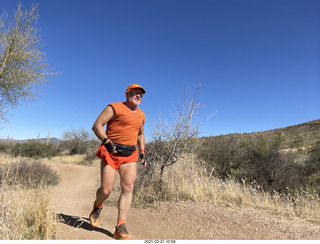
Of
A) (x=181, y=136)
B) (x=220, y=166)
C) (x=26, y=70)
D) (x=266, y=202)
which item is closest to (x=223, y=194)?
(x=266, y=202)

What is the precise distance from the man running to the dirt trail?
59 cm

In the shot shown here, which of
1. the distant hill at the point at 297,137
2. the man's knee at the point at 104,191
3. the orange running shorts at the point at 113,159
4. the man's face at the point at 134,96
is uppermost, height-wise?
the distant hill at the point at 297,137

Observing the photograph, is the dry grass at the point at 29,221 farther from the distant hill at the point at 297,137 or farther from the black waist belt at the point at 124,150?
the distant hill at the point at 297,137

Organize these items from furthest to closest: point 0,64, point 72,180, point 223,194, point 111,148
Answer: point 72,180 → point 0,64 → point 223,194 → point 111,148

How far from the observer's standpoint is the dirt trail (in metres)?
3.44

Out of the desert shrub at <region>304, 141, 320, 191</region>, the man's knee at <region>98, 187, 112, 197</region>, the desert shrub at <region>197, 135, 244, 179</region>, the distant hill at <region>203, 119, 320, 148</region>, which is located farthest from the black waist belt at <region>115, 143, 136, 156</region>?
the distant hill at <region>203, 119, 320, 148</region>

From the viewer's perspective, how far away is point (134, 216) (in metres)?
4.63

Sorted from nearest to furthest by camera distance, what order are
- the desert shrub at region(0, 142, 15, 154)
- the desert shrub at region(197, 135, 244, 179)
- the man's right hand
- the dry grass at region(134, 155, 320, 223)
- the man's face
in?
the man's right hand < the man's face < the dry grass at region(134, 155, 320, 223) < the desert shrub at region(197, 135, 244, 179) < the desert shrub at region(0, 142, 15, 154)

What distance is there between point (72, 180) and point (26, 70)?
544 cm

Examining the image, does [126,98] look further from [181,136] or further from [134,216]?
[181,136]

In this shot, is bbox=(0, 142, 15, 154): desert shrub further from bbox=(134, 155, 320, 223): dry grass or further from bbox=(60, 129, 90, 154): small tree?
bbox=(134, 155, 320, 223): dry grass

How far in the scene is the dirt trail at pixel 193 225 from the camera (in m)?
3.44

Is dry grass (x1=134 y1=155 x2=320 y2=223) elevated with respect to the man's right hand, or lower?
lower

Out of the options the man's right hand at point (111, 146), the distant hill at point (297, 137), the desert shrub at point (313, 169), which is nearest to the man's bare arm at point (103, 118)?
the man's right hand at point (111, 146)
